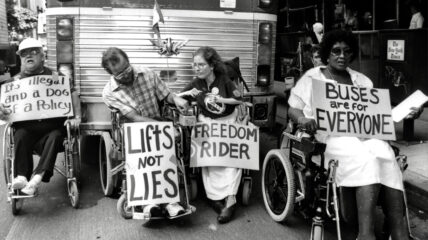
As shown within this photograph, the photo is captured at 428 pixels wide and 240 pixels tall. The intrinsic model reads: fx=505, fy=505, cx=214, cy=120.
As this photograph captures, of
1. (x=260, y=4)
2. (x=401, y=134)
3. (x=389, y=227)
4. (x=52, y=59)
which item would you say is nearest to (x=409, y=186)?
(x=389, y=227)

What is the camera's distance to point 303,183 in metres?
3.98

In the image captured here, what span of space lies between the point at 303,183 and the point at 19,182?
2449 millimetres

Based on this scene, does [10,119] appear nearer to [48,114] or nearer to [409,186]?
[48,114]

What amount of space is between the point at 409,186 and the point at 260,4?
2678mm

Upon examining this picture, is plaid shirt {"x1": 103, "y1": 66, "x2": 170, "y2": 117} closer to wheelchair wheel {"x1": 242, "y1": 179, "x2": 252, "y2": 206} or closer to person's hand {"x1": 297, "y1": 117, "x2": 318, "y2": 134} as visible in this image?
wheelchair wheel {"x1": 242, "y1": 179, "x2": 252, "y2": 206}

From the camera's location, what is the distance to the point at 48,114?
→ 192 inches

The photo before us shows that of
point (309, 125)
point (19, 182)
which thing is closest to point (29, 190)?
point (19, 182)

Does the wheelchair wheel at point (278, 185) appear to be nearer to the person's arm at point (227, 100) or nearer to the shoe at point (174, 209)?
the person's arm at point (227, 100)

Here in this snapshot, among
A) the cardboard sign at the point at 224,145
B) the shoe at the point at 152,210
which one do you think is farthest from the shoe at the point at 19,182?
the cardboard sign at the point at 224,145

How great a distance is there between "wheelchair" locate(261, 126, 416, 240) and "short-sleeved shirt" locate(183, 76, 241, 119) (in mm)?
634

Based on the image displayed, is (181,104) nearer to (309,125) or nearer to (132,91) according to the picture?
(132,91)

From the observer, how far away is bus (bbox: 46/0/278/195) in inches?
219

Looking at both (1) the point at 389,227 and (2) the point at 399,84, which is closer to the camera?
(1) the point at 389,227

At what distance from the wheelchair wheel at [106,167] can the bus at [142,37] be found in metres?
0.02
